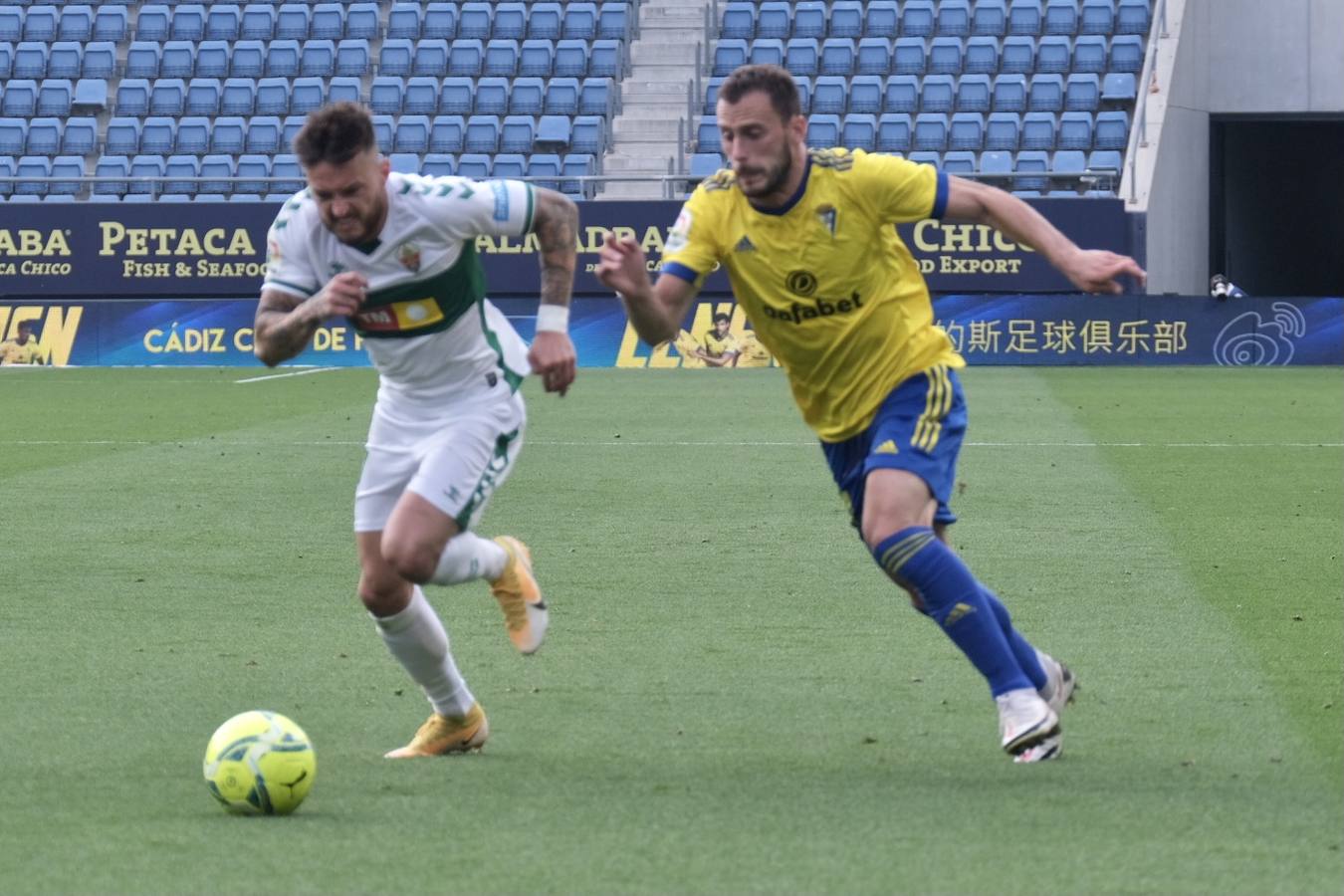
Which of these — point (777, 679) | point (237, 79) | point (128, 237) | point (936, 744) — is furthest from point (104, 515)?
point (237, 79)

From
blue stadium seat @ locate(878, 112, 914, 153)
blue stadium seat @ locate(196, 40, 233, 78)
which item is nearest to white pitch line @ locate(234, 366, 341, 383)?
blue stadium seat @ locate(196, 40, 233, 78)

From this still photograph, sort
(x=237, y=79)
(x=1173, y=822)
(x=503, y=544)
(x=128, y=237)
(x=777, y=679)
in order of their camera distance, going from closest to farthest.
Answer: (x=1173, y=822)
(x=503, y=544)
(x=777, y=679)
(x=128, y=237)
(x=237, y=79)

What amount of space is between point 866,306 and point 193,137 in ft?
92.4

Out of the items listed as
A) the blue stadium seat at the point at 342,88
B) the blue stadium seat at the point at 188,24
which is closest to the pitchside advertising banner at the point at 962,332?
the blue stadium seat at the point at 342,88

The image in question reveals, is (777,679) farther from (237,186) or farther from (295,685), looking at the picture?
(237,186)

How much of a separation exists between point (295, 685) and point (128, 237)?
24.4 metres

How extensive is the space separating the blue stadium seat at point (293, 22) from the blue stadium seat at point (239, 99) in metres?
1.46

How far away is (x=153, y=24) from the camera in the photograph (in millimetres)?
34969

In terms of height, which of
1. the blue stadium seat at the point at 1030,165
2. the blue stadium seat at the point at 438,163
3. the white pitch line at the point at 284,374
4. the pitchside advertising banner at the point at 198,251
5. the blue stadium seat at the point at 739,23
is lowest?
the white pitch line at the point at 284,374

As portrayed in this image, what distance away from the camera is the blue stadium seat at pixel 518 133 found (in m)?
32.0

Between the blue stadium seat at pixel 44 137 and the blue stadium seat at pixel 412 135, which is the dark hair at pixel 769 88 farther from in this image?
the blue stadium seat at pixel 44 137

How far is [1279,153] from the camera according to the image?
39.0 meters

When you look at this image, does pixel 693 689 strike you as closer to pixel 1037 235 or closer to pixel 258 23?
pixel 1037 235

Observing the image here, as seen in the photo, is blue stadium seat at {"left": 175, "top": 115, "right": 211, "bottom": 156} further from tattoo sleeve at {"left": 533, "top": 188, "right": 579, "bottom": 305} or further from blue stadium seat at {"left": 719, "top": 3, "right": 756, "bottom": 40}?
tattoo sleeve at {"left": 533, "top": 188, "right": 579, "bottom": 305}
